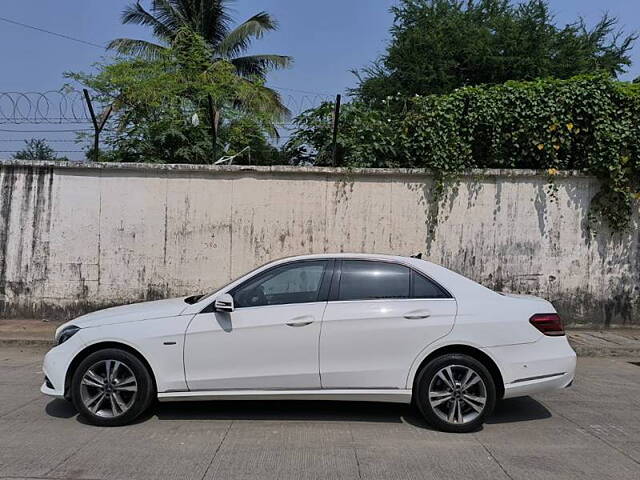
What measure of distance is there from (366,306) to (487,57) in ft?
62.8

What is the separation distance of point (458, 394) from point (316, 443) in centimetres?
130

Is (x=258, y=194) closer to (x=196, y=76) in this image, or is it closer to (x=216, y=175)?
(x=216, y=175)

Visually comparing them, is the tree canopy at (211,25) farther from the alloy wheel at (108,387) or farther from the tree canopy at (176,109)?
the alloy wheel at (108,387)

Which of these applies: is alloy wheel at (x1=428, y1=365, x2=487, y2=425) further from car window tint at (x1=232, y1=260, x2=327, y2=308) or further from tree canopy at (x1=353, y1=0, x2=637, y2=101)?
tree canopy at (x1=353, y1=0, x2=637, y2=101)

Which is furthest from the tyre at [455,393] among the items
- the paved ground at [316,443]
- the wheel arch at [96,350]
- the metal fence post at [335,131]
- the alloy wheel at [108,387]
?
the metal fence post at [335,131]

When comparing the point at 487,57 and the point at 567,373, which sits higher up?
the point at 487,57

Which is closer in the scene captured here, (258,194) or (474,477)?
(474,477)

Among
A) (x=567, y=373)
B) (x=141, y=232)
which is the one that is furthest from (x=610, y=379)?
(x=141, y=232)

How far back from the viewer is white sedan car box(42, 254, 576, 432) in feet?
16.6

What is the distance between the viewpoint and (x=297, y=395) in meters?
5.11

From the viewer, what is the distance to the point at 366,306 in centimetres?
518

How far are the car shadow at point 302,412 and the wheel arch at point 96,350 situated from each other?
42 cm

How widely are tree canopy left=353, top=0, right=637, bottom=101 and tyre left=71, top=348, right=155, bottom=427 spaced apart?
61.1 feet

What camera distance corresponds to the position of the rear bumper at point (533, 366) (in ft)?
16.7
